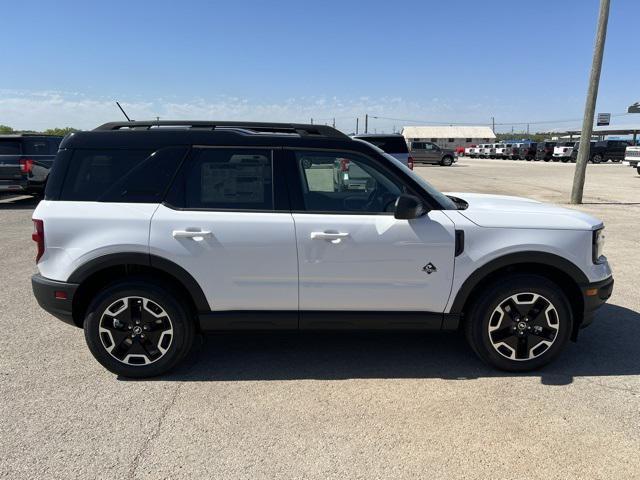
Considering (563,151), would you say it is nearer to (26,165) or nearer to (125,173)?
(26,165)

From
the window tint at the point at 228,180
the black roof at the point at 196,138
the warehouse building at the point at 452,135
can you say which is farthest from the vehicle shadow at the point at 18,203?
the warehouse building at the point at 452,135

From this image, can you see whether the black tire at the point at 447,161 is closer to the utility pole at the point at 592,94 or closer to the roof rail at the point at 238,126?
the utility pole at the point at 592,94

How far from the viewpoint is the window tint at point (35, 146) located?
1189 cm

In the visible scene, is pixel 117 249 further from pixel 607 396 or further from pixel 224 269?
pixel 607 396

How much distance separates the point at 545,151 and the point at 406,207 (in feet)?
Answer: 157

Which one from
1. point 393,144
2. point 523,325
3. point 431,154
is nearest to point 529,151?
point 431,154

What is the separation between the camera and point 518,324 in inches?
138

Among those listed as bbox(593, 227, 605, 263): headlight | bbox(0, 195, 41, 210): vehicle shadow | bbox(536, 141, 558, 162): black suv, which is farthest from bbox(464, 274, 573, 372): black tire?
bbox(536, 141, 558, 162): black suv

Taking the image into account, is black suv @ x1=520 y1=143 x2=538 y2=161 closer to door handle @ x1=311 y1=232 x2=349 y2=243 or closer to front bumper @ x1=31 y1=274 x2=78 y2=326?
door handle @ x1=311 y1=232 x2=349 y2=243

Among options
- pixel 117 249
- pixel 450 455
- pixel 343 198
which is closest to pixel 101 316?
pixel 117 249

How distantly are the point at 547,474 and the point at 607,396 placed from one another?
112 cm

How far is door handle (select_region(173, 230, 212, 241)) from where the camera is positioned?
10.9ft

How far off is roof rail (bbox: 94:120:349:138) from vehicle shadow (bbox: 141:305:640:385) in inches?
65.3

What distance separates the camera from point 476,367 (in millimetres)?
3699
